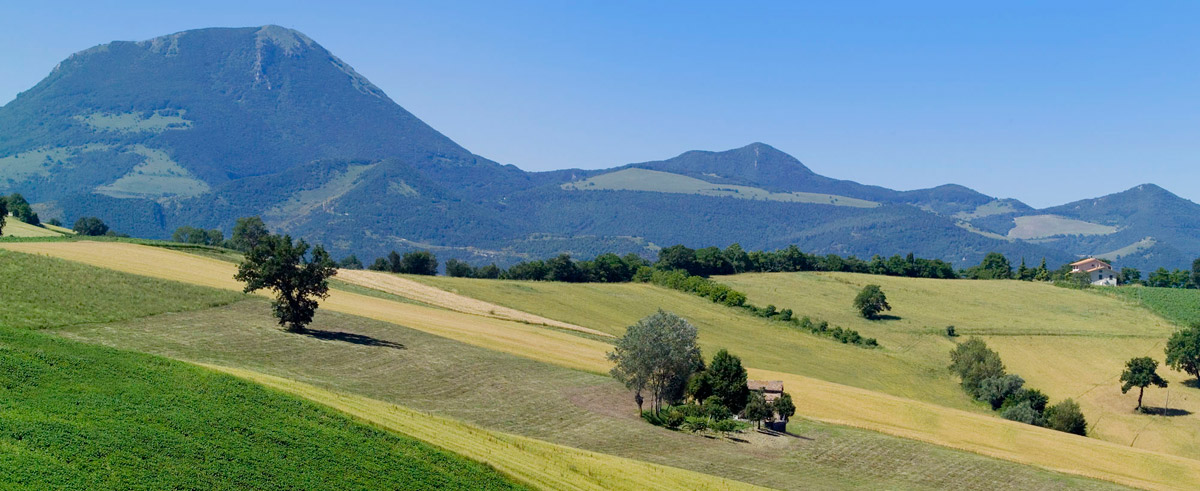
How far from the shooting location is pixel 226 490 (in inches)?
1373

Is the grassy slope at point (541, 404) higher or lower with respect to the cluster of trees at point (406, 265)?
lower

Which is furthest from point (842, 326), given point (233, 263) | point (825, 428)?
point (233, 263)

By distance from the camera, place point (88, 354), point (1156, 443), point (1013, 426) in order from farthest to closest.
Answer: point (1156, 443)
point (1013, 426)
point (88, 354)

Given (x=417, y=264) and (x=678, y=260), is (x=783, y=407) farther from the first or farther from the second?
(x=678, y=260)

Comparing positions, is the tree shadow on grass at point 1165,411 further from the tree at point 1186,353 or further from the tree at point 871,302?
the tree at point 871,302

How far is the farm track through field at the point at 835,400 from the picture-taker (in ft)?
227

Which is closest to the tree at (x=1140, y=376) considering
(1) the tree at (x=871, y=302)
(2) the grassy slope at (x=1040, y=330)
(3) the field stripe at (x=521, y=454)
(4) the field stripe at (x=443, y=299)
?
(2) the grassy slope at (x=1040, y=330)

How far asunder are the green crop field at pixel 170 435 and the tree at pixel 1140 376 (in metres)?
88.1

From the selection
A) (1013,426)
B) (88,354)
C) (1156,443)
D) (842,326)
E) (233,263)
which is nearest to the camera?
(88,354)

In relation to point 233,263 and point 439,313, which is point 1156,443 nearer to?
point 439,313

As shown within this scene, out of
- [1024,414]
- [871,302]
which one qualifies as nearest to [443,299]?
[1024,414]

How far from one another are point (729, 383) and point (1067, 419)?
129ft

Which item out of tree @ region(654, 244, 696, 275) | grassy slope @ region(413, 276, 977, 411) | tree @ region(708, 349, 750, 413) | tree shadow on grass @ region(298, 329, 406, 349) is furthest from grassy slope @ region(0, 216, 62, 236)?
tree @ region(708, 349, 750, 413)

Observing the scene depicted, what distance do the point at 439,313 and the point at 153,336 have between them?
41420 mm
